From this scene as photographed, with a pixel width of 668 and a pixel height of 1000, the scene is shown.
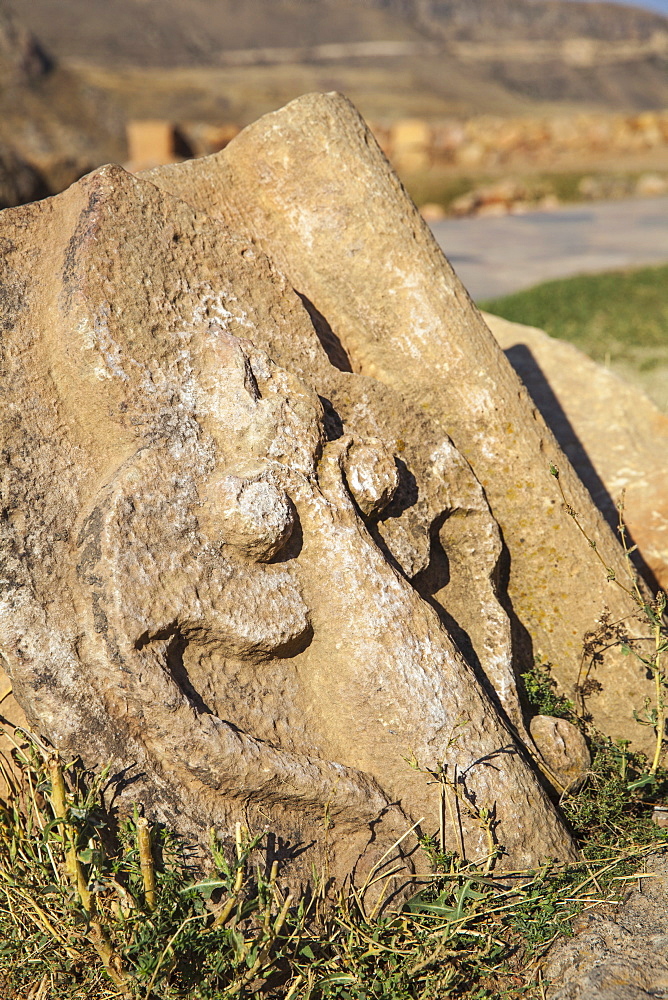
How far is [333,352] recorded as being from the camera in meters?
2.71

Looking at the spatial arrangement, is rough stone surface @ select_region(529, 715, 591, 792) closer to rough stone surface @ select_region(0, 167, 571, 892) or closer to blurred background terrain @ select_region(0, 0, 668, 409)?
rough stone surface @ select_region(0, 167, 571, 892)

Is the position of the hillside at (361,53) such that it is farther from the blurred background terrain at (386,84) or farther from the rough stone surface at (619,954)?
the rough stone surface at (619,954)

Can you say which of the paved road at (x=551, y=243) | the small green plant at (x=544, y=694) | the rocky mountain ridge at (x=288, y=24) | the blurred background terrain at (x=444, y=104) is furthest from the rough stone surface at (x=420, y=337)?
the rocky mountain ridge at (x=288, y=24)

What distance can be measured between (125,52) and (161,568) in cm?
6012

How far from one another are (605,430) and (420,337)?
152 centimetres

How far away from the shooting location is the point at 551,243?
13.0m

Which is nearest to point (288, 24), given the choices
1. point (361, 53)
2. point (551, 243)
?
point (361, 53)

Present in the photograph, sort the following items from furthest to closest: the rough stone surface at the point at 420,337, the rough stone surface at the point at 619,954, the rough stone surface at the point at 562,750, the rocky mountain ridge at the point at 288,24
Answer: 1. the rocky mountain ridge at the point at 288,24
2. the rough stone surface at the point at 420,337
3. the rough stone surface at the point at 562,750
4. the rough stone surface at the point at 619,954

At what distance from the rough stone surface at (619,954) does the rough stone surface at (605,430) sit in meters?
1.47

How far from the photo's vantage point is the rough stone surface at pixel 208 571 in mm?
1989

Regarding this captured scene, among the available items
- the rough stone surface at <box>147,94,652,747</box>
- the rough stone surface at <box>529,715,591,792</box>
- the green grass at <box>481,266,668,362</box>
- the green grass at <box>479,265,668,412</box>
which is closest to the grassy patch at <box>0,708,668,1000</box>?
the rough stone surface at <box>529,715,591,792</box>

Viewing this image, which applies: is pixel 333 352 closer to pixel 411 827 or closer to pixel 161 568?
pixel 161 568

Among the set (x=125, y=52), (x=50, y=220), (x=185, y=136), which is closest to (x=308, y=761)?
(x=50, y=220)

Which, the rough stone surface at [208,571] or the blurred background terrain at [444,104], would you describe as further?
the blurred background terrain at [444,104]
